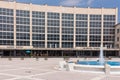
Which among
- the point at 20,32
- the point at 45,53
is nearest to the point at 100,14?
the point at 45,53

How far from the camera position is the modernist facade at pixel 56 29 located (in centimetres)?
7894

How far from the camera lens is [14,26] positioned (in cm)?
7900

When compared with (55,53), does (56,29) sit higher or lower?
higher

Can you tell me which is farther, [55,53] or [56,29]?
[55,53]

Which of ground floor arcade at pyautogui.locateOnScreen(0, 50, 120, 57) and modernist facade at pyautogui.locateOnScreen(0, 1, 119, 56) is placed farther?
ground floor arcade at pyautogui.locateOnScreen(0, 50, 120, 57)

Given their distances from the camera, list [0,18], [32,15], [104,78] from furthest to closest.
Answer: [32,15] < [0,18] < [104,78]

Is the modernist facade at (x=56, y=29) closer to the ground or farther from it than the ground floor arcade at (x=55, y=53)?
farther from it

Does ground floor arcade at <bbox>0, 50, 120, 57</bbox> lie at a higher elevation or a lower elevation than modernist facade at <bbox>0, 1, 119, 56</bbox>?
lower

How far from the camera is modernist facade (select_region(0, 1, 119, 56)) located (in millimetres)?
78938

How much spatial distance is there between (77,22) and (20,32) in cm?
2160

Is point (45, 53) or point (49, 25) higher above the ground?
point (49, 25)

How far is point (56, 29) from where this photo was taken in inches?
3312

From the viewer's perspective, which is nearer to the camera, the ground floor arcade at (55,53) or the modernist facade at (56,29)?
the modernist facade at (56,29)

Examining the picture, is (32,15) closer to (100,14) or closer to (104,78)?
(100,14)
